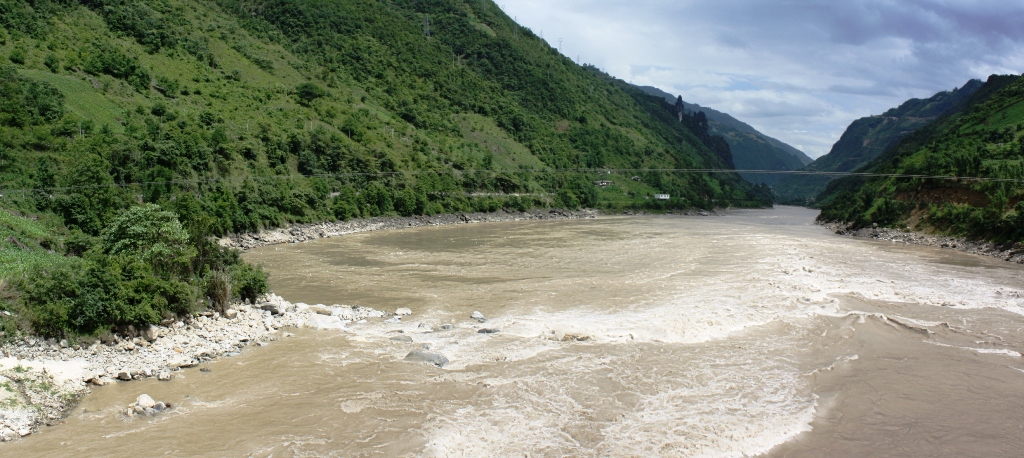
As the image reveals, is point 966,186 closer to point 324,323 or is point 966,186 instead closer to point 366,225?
point 366,225

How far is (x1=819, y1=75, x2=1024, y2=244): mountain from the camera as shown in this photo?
40.4 m

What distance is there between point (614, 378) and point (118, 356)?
1074 centimetres

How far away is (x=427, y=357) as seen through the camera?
14.5 meters

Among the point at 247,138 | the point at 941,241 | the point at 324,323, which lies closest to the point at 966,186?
the point at 941,241

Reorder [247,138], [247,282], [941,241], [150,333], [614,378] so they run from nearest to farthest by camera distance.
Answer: [614,378], [150,333], [247,282], [941,241], [247,138]

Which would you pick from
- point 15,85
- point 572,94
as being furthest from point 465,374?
point 572,94

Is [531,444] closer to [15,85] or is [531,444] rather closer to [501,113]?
[15,85]

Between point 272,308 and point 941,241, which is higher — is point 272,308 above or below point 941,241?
below

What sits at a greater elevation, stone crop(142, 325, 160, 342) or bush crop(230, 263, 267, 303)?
bush crop(230, 263, 267, 303)

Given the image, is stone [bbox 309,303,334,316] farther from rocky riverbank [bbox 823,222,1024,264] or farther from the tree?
rocky riverbank [bbox 823,222,1024,264]

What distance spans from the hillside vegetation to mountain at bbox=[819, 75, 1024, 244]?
116ft

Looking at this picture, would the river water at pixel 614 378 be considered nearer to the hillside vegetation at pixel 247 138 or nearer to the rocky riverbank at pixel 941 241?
the hillside vegetation at pixel 247 138

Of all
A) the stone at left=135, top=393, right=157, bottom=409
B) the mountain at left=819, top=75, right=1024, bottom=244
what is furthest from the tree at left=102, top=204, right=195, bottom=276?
the mountain at left=819, top=75, right=1024, bottom=244

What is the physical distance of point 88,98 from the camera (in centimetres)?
4228
